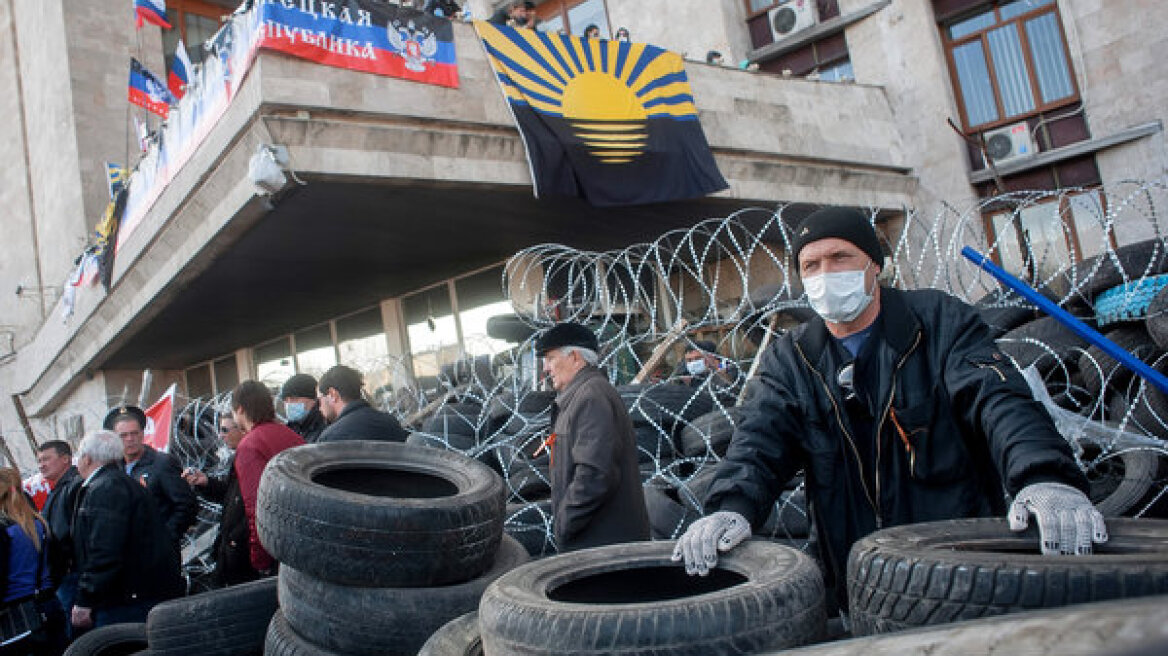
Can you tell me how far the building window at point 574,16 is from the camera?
1816cm

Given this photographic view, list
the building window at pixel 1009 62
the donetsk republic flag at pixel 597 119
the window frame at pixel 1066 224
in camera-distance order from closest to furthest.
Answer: the donetsk republic flag at pixel 597 119
the window frame at pixel 1066 224
the building window at pixel 1009 62

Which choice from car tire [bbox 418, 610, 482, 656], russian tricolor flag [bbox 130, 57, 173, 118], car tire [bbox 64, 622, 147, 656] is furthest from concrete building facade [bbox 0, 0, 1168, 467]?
car tire [bbox 418, 610, 482, 656]

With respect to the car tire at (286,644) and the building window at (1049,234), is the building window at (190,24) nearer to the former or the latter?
the building window at (1049,234)

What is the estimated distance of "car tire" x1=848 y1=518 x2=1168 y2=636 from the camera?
5.03ft

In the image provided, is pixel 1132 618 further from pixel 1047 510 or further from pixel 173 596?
pixel 173 596

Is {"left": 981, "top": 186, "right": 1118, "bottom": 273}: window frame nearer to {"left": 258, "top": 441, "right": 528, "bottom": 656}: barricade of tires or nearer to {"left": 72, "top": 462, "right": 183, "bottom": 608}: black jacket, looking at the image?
{"left": 258, "top": 441, "right": 528, "bottom": 656}: barricade of tires

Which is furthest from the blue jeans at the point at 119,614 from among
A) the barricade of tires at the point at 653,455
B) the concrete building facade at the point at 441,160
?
the concrete building facade at the point at 441,160

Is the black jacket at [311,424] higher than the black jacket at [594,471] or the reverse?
higher

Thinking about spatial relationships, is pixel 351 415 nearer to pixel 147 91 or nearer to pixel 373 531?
pixel 373 531

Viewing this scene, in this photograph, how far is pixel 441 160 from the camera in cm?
941

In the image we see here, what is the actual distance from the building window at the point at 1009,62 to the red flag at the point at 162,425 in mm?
13007

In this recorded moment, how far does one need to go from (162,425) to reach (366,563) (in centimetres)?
629

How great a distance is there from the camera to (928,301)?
236 cm

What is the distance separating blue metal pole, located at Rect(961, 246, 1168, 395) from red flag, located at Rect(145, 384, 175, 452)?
7250 millimetres
